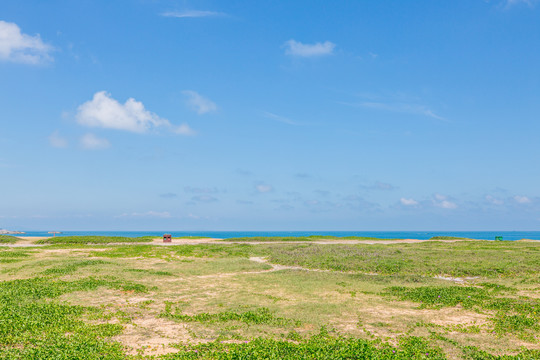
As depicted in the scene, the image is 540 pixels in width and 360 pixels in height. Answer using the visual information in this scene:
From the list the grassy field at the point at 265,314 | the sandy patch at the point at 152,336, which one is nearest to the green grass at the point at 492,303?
the grassy field at the point at 265,314

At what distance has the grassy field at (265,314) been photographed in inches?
585

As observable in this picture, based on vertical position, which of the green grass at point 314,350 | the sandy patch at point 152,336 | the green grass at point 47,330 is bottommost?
the sandy patch at point 152,336

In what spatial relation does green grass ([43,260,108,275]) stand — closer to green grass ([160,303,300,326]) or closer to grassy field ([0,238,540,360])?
grassy field ([0,238,540,360])

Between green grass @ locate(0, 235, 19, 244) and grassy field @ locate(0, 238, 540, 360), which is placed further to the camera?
green grass @ locate(0, 235, 19, 244)

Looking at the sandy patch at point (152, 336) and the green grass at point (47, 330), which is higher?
the green grass at point (47, 330)

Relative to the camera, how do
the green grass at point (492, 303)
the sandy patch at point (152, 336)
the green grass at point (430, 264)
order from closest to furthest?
1. the sandy patch at point (152, 336)
2. the green grass at point (492, 303)
3. the green grass at point (430, 264)

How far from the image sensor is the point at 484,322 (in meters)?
19.4

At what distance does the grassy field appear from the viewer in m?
14.9

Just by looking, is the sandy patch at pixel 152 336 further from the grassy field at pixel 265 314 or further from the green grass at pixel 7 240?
the green grass at pixel 7 240

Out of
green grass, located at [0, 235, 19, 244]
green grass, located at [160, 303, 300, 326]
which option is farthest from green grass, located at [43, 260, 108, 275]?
green grass, located at [0, 235, 19, 244]

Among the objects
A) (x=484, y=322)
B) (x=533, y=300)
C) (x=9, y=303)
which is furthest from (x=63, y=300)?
(x=533, y=300)

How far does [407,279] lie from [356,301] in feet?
37.6

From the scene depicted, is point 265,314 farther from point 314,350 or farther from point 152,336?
point 152,336

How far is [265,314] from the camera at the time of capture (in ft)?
66.7
